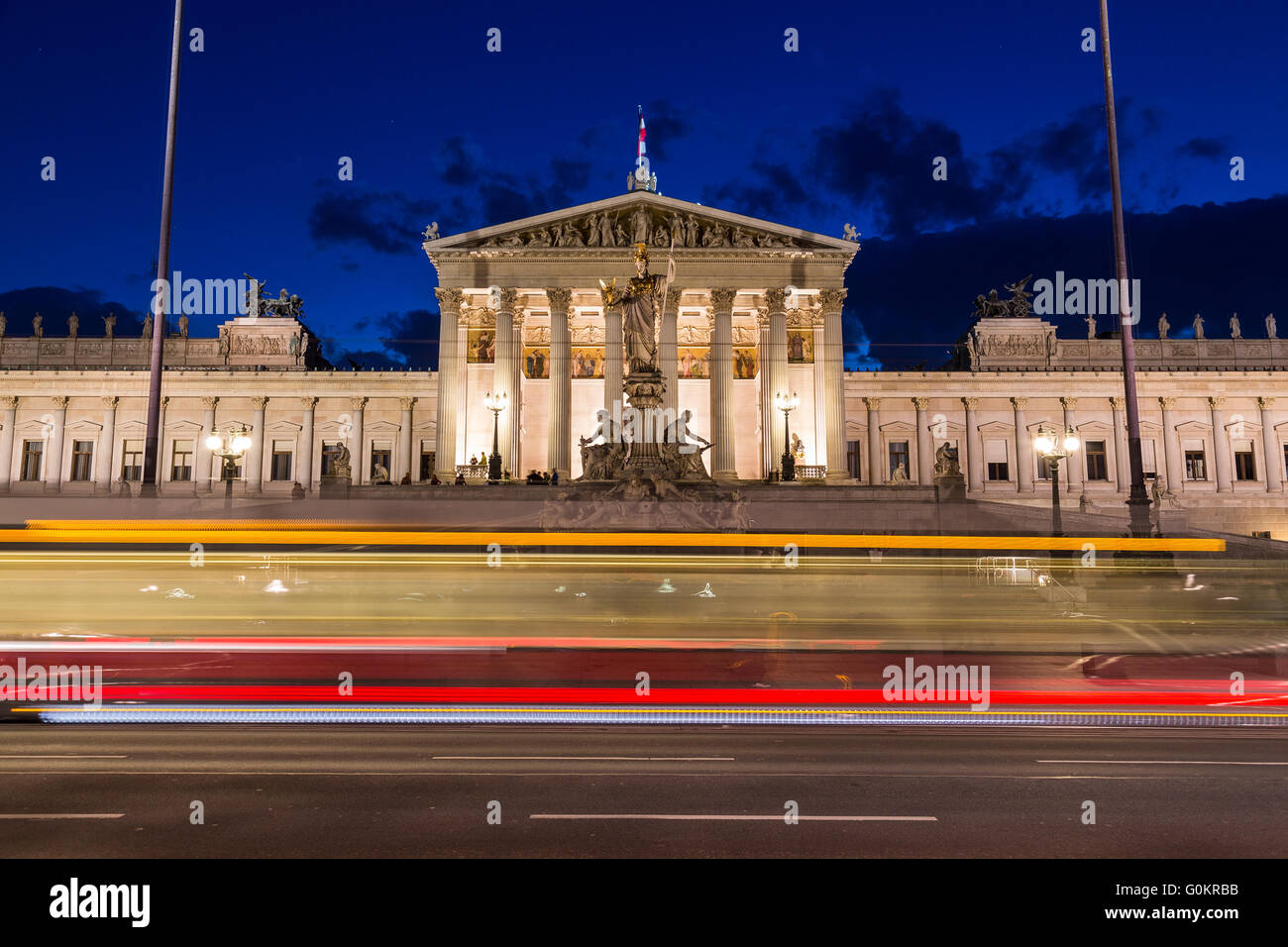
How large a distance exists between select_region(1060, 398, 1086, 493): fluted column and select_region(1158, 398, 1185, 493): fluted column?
230 inches

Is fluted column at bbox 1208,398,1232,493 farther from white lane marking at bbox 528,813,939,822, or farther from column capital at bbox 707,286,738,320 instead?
white lane marking at bbox 528,813,939,822

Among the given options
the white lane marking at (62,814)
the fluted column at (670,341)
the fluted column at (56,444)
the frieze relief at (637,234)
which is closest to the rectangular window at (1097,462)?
the frieze relief at (637,234)

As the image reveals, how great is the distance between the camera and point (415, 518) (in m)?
A: 34.3

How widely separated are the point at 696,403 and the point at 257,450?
32.7 meters

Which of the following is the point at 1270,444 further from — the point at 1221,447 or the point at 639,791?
the point at 639,791

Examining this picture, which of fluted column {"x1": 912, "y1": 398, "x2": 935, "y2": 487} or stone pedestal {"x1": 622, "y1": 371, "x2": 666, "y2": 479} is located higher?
fluted column {"x1": 912, "y1": 398, "x2": 935, "y2": 487}

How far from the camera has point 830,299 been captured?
2090 inches

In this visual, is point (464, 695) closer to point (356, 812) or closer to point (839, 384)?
point (356, 812)

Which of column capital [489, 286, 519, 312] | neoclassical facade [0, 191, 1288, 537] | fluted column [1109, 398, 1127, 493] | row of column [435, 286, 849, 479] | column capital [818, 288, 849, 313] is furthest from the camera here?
fluted column [1109, 398, 1127, 493]

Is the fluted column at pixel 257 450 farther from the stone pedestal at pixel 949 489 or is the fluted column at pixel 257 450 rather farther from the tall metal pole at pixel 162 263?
the stone pedestal at pixel 949 489

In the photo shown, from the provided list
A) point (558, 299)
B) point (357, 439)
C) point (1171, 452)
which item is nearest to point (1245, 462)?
point (1171, 452)

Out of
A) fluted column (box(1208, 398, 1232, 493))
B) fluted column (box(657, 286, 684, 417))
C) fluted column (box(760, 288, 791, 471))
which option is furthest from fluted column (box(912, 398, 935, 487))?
fluted column (box(657, 286, 684, 417))

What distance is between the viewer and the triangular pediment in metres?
52.2

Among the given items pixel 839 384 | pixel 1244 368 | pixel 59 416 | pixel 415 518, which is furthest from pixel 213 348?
pixel 1244 368
